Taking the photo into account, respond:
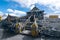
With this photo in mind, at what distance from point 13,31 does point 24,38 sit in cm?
296

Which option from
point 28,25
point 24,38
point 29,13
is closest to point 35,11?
point 29,13

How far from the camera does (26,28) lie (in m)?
16.8

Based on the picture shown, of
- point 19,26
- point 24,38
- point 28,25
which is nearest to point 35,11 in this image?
point 28,25

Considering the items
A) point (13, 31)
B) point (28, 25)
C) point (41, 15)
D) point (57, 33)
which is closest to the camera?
point (57, 33)

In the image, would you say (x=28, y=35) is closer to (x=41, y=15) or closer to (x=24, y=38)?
(x=24, y=38)

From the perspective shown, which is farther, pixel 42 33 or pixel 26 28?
pixel 26 28

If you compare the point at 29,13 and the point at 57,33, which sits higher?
the point at 29,13

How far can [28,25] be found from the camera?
56.7 ft

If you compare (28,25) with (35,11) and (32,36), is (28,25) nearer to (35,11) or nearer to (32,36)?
(32,36)

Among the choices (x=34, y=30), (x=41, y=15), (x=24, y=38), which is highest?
(x=41, y=15)

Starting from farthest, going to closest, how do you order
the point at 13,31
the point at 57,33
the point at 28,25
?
the point at 28,25 < the point at 13,31 < the point at 57,33

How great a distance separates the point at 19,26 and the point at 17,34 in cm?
109

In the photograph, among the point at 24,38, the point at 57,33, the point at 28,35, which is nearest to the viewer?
the point at 57,33

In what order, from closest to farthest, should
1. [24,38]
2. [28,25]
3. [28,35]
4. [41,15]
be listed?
1. [24,38]
2. [28,35]
3. [28,25]
4. [41,15]
